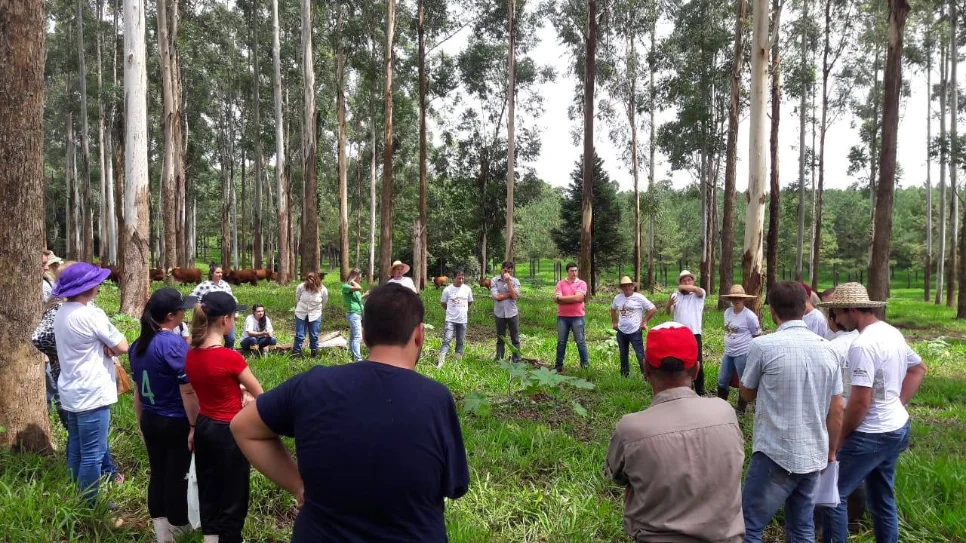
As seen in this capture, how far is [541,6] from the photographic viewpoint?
27.9 metres

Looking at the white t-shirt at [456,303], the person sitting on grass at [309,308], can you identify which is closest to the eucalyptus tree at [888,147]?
the white t-shirt at [456,303]

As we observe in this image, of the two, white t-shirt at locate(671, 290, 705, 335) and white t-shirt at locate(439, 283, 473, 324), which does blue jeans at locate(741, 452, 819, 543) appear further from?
white t-shirt at locate(439, 283, 473, 324)

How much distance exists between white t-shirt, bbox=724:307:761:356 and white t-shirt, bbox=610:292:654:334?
4.58 feet

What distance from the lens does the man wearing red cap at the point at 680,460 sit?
6.96ft

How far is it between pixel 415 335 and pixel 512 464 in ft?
11.9

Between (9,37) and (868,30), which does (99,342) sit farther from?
(868,30)

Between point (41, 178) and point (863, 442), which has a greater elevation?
point (41, 178)

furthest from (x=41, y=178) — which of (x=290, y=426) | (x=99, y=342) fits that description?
(x=290, y=426)

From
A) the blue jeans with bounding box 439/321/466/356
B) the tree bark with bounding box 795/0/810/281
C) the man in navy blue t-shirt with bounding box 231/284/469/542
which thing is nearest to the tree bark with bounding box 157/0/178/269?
the blue jeans with bounding box 439/321/466/356

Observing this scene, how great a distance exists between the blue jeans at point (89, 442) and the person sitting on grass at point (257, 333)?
535 cm

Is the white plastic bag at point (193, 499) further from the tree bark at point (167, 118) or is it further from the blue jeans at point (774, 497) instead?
the tree bark at point (167, 118)

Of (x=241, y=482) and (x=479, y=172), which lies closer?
(x=241, y=482)

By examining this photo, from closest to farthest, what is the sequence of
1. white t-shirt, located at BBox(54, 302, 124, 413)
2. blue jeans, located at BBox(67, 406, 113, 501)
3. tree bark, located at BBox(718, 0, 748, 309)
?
white t-shirt, located at BBox(54, 302, 124, 413) → blue jeans, located at BBox(67, 406, 113, 501) → tree bark, located at BBox(718, 0, 748, 309)

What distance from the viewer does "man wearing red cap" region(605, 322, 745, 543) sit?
2121mm
